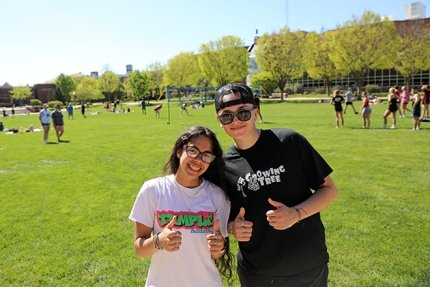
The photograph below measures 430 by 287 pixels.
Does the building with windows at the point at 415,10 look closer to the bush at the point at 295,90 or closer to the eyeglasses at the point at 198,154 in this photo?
the bush at the point at 295,90

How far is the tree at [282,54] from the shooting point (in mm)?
58594

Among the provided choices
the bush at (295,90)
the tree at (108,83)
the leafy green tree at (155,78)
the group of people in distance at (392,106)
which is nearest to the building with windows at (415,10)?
the bush at (295,90)

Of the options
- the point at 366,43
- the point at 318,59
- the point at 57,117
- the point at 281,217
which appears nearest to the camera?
the point at 281,217

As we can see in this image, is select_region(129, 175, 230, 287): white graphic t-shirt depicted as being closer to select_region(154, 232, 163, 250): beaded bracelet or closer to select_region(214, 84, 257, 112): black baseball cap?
select_region(154, 232, 163, 250): beaded bracelet

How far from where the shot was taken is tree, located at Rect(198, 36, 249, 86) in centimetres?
6812

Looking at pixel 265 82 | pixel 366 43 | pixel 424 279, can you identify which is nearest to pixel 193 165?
pixel 424 279

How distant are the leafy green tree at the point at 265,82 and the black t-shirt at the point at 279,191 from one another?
66159 millimetres

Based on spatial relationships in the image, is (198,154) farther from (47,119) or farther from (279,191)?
(47,119)

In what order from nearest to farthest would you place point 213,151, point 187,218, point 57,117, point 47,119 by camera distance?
point 187,218 < point 213,151 < point 47,119 < point 57,117

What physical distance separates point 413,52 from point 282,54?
18.2m

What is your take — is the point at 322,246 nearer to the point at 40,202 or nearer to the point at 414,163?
the point at 40,202

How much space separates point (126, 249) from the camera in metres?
5.47

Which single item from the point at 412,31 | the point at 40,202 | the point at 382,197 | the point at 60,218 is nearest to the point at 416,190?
the point at 382,197

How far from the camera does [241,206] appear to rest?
2.39 m
